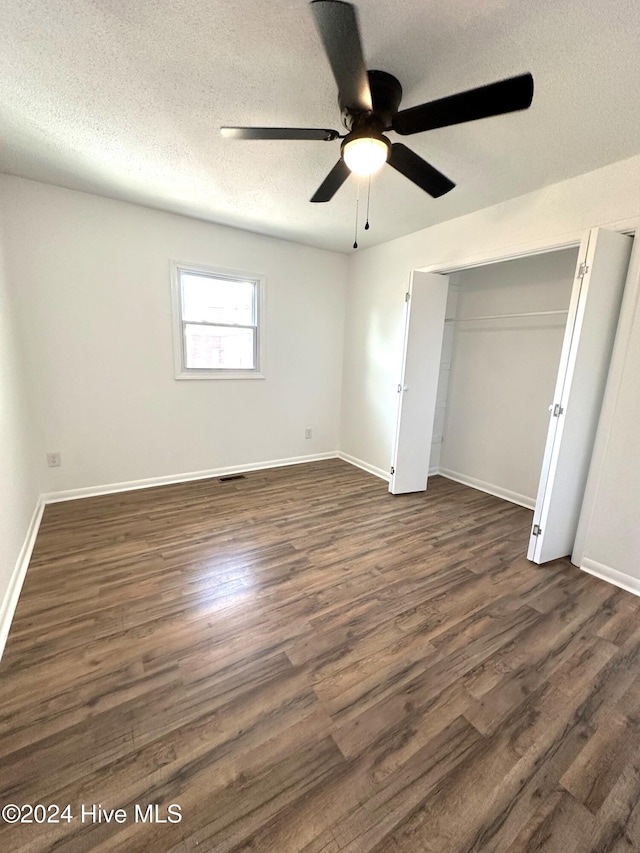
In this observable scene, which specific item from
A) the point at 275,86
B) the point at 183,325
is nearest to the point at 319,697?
the point at 275,86

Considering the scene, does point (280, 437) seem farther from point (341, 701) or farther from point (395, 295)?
point (341, 701)

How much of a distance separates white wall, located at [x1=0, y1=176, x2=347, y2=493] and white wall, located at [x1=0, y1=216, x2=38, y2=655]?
0.78 feet

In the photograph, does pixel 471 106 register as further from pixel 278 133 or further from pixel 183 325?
pixel 183 325

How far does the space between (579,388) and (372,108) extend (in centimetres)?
200

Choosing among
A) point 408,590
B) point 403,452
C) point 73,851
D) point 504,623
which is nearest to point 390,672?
point 408,590

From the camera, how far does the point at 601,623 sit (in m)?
1.93

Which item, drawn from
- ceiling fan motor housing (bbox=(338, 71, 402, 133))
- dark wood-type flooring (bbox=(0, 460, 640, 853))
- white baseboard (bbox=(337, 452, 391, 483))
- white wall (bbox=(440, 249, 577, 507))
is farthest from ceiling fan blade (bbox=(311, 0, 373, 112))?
white baseboard (bbox=(337, 452, 391, 483))

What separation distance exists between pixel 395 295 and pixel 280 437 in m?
2.14

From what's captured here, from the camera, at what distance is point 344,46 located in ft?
3.67

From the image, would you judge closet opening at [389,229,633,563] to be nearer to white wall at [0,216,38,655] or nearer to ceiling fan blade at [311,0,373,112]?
ceiling fan blade at [311,0,373,112]

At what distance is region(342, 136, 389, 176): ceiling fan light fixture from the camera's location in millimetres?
1531

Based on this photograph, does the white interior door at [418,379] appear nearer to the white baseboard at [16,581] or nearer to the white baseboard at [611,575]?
the white baseboard at [611,575]

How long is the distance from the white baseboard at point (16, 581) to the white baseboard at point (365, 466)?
3219mm

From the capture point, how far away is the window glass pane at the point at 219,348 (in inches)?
143
